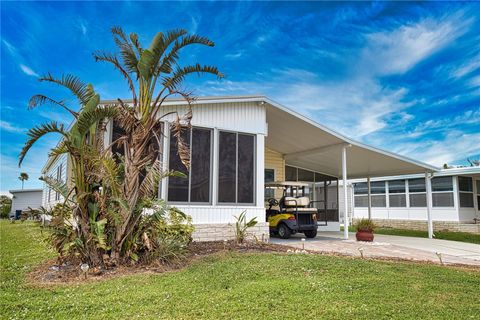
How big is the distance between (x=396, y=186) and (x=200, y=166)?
54.3 ft

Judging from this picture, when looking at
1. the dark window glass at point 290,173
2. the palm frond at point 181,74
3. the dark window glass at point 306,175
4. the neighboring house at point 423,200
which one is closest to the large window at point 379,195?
the neighboring house at point 423,200

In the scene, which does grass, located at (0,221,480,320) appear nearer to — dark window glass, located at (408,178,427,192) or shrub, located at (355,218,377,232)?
shrub, located at (355,218,377,232)

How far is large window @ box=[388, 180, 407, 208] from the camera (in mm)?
21438

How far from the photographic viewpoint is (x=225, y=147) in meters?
9.55

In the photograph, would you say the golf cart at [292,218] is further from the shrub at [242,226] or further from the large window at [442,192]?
→ the large window at [442,192]

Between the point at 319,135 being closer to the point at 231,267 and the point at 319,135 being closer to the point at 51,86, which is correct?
the point at 231,267

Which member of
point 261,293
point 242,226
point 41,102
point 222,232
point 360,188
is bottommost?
point 261,293

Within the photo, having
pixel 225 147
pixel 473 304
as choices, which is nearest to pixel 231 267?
pixel 473 304

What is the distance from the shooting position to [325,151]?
506 inches

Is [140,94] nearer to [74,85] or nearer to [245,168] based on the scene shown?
[74,85]

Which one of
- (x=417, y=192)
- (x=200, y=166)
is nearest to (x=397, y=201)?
(x=417, y=192)

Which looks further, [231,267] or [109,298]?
[231,267]

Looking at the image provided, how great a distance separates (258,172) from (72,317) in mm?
6574

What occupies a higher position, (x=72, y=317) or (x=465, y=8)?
(x=465, y=8)
